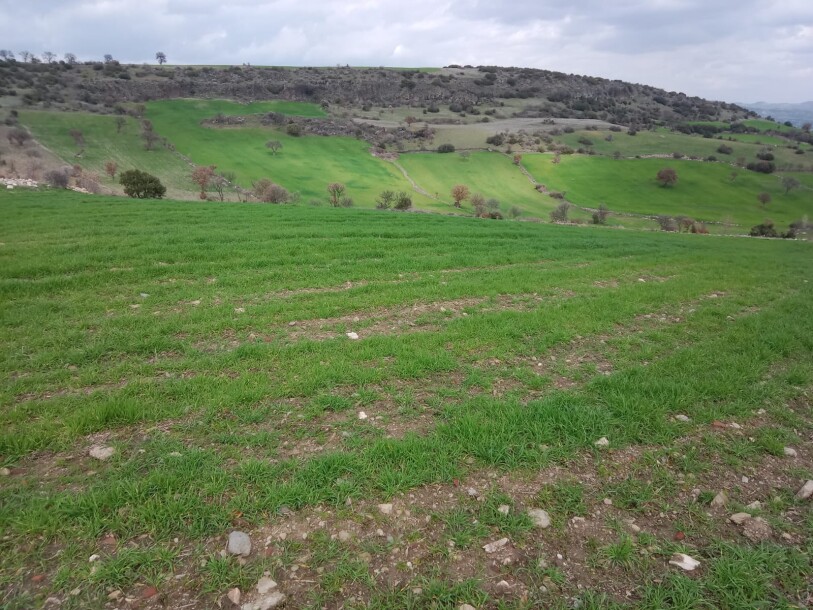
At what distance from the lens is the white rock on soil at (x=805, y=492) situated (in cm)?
453

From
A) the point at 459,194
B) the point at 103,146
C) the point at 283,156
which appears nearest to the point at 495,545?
the point at 459,194

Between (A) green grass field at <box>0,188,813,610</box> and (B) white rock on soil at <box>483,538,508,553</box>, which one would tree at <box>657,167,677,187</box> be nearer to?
(A) green grass field at <box>0,188,813,610</box>

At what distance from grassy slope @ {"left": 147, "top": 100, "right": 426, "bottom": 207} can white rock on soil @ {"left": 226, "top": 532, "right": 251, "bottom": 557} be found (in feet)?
214

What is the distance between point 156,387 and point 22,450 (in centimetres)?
155

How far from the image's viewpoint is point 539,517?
4.12m

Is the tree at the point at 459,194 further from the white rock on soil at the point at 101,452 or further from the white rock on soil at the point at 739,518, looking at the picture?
the white rock on soil at the point at 101,452

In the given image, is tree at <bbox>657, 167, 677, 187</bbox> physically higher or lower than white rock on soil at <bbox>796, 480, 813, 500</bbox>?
higher

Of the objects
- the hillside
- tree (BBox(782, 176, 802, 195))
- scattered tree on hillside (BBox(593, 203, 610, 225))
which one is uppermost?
the hillside

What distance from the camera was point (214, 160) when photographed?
83.1 meters

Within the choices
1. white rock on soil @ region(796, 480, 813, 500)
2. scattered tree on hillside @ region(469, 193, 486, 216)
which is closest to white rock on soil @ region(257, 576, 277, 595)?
white rock on soil @ region(796, 480, 813, 500)

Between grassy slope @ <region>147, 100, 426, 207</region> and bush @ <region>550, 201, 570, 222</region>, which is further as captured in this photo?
grassy slope @ <region>147, 100, 426, 207</region>

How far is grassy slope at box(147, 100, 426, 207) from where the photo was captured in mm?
78438

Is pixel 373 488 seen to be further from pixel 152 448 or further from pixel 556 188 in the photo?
pixel 556 188

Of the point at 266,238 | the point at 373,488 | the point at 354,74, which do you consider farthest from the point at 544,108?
the point at 373,488
